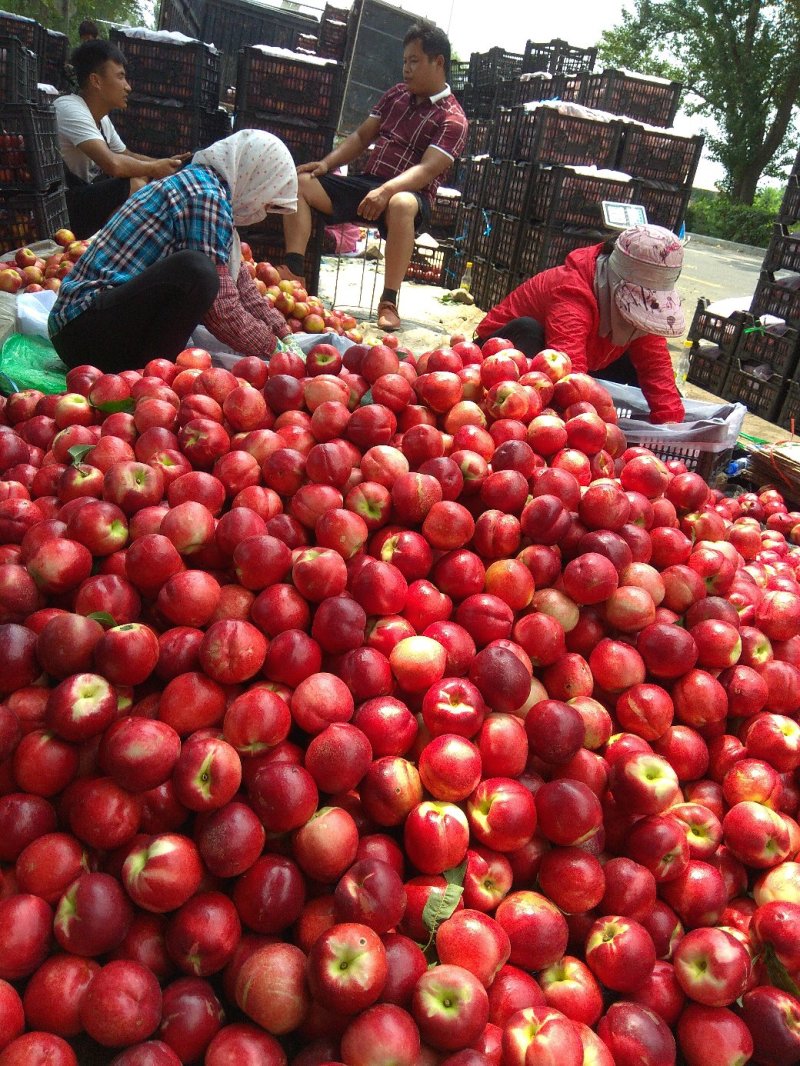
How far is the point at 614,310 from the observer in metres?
3.75

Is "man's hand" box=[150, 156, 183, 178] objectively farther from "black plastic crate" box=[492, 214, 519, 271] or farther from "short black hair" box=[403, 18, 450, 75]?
"black plastic crate" box=[492, 214, 519, 271]

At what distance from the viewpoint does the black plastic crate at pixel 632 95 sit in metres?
9.80

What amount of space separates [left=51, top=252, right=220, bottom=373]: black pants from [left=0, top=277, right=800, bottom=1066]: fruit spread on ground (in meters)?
1.57

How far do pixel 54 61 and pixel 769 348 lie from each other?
8761mm

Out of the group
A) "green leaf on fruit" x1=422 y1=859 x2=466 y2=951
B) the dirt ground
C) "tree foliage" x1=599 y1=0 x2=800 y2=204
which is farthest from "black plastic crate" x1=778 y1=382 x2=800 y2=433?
"tree foliage" x1=599 y1=0 x2=800 y2=204

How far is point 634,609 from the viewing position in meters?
1.67

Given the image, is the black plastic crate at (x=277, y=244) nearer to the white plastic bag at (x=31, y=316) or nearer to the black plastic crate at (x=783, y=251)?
the white plastic bag at (x=31, y=316)

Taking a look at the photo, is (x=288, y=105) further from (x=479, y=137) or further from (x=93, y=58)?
(x=479, y=137)

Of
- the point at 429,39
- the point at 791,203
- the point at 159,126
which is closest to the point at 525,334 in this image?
the point at 429,39

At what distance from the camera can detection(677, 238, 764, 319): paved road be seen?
13359 mm

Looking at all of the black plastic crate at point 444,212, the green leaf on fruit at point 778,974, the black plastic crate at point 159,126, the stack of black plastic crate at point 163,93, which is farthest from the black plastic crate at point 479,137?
the green leaf on fruit at point 778,974

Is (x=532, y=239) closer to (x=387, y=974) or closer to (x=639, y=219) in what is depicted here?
(x=639, y=219)

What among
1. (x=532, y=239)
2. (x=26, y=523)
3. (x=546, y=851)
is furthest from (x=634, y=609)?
(x=532, y=239)

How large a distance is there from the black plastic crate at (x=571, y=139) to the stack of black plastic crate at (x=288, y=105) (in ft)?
8.00
